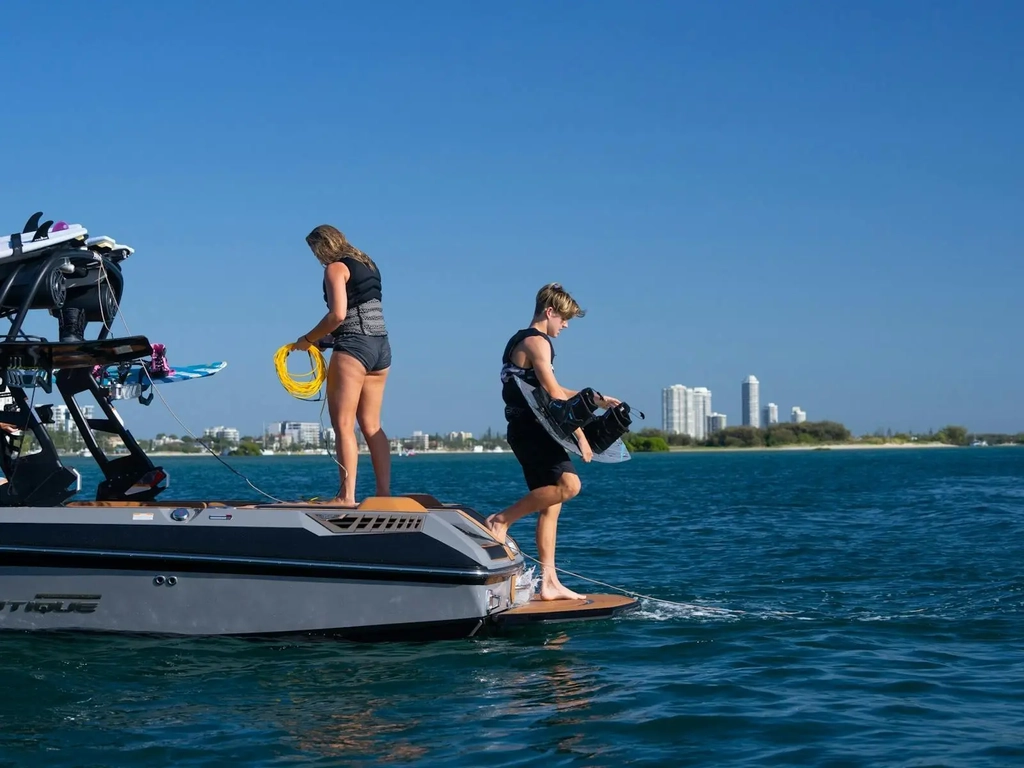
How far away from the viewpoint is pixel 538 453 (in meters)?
7.56

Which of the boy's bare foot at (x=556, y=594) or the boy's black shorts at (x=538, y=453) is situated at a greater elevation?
the boy's black shorts at (x=538, y=453)

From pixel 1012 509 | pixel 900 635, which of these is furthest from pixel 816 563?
pixel 1012 509

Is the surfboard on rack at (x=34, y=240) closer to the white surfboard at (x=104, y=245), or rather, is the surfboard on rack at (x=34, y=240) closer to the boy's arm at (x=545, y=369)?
the white surfboard at (x=104, y=245)

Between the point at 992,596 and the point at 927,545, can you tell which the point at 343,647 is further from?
the point at 927,545

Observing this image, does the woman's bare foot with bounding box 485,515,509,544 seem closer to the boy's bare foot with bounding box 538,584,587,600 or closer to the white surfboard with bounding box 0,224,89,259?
the boy's bare foot with bounding box 538,584,587,600

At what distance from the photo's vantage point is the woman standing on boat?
24.7ft

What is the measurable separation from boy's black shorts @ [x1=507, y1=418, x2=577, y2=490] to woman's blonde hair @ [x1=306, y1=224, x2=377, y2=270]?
142cm

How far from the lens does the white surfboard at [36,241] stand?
7559mm

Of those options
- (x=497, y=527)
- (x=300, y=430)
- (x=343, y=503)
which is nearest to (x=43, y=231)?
(x=343, y=503)

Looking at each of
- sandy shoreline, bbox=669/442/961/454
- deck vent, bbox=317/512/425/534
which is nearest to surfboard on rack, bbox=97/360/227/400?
deck vent, bbox=317/512/425/534

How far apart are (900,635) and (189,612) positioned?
4397 mm

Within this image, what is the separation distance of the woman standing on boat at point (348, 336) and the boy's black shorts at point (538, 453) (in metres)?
1.01

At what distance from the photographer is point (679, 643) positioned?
283 inches

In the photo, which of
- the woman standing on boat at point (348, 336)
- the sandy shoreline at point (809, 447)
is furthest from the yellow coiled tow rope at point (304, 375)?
the sandy shoreline at point (809, 447)
